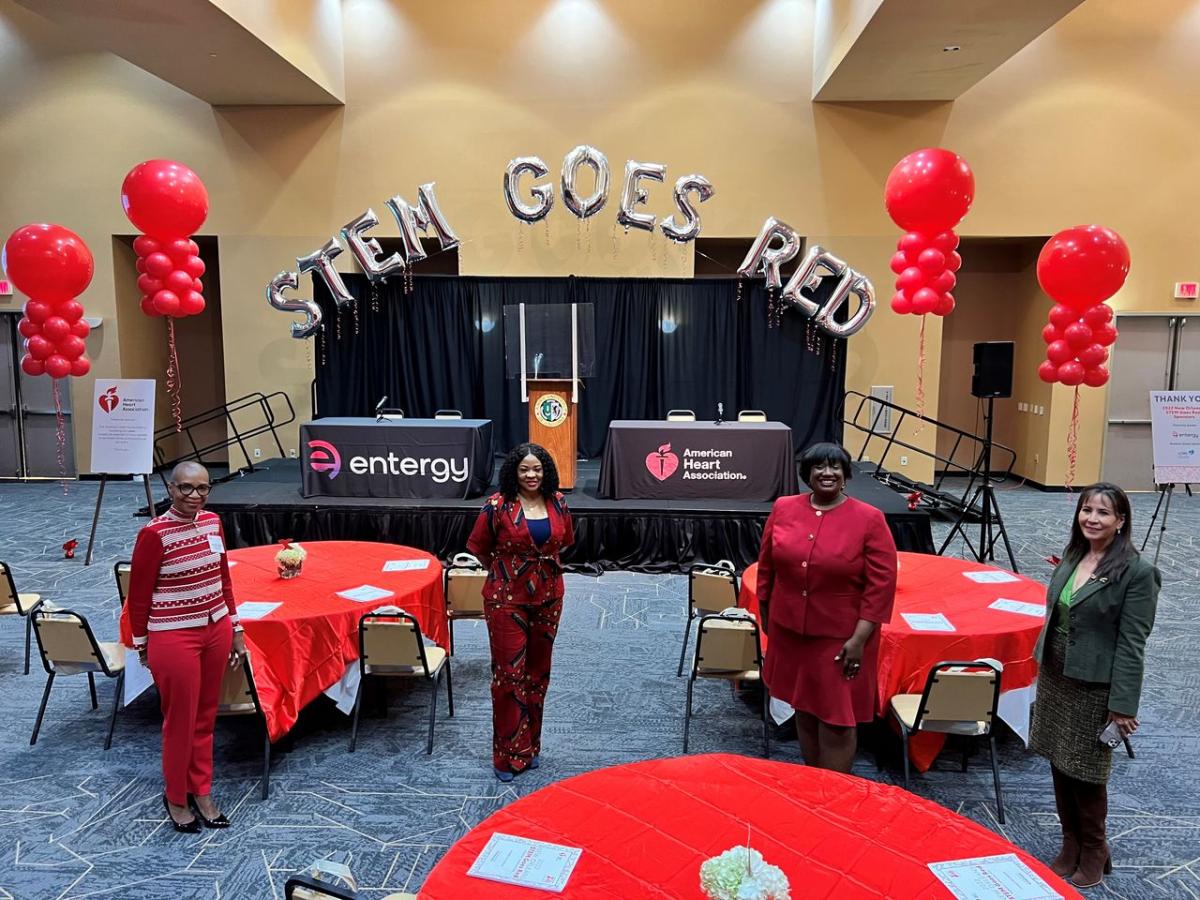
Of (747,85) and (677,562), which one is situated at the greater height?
(747,85)

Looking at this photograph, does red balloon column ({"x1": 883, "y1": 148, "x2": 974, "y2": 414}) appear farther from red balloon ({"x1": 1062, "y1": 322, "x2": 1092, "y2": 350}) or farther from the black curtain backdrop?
the black curtain backdrop

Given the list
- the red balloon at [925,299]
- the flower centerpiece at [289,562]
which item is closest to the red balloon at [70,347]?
the flower centerpiece at [289,562]

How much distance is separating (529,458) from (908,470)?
8.93 metres

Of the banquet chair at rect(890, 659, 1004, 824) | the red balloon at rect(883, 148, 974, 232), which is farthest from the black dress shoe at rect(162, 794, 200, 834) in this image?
the red balloon at rect(883, 148, 974, 232)

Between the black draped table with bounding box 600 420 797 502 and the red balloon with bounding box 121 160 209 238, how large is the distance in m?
4.69

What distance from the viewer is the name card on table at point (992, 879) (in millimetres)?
1706

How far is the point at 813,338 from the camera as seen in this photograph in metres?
10.7

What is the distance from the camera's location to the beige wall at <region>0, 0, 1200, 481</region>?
10461 mm

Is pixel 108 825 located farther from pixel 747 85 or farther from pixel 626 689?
pixel 747 85

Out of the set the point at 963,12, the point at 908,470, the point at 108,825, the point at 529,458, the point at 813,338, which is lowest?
the point at 108,825

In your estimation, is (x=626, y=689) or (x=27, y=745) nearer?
(x=27, y=745)

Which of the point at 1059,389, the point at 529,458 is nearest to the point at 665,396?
the point at 1059,389

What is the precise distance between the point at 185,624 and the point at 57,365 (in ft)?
19.3

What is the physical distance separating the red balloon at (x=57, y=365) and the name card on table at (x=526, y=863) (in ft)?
25.0
